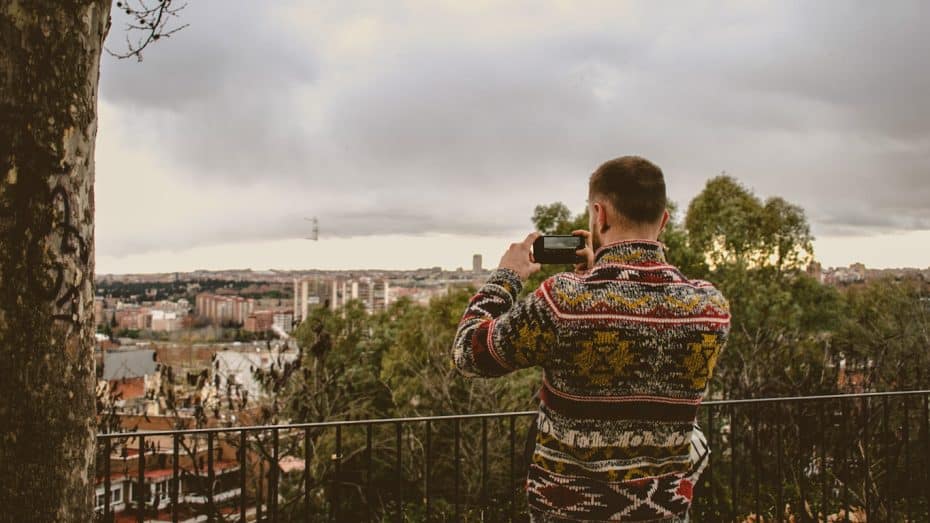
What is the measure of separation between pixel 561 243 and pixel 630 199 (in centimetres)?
24

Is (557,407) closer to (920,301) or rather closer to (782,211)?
(920,301)

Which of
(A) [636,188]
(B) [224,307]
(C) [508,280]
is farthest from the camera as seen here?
(B) [224,307]

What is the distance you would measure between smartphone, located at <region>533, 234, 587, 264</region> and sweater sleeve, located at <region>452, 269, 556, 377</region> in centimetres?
13

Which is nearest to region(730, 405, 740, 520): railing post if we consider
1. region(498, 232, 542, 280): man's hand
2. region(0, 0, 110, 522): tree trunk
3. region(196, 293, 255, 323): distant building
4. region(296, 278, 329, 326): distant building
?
region(498, 232, 542, 280): man's hand

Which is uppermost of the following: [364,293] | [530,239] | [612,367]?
[530,239]

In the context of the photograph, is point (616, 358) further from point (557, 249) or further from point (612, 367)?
point (557, 249)

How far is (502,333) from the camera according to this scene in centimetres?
149

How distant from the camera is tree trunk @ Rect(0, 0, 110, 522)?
1526 millimetres

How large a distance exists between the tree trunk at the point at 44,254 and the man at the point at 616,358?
93 cm

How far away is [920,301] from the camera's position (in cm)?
1822

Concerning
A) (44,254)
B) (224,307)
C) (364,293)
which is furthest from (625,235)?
(364,293)

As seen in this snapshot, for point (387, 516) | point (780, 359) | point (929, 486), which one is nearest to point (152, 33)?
point (929, 486)

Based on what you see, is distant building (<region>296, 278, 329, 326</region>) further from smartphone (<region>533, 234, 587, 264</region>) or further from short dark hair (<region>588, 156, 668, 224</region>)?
short dark hair (<region>588, 156, 668, 224</region>)

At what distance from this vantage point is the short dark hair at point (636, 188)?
1.55 meters
